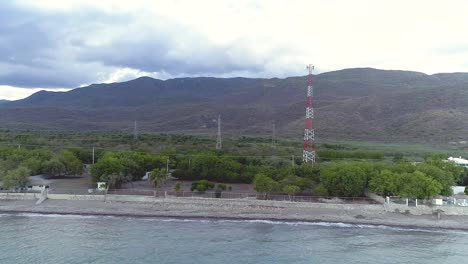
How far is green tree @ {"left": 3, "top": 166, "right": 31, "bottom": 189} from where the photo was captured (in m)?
49.5

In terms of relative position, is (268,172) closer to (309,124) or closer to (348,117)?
(309,124)

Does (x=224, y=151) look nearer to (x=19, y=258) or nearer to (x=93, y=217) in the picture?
(x=93, y=217)

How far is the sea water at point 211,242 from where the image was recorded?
32691mm

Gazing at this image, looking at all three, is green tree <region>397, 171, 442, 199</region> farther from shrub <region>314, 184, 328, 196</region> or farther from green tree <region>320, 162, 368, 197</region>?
→ shrub <region>314, 184, 328, 196</region>

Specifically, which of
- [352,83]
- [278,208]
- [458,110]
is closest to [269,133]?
[458,110]

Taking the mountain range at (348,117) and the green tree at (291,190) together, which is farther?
the mountain range at (348,117)

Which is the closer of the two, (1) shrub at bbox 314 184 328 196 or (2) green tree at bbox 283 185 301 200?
(2) green tree at bbox 283 185 301 200

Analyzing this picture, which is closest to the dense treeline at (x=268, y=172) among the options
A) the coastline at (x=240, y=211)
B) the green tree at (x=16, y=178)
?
the green tree at (x=16, y=178)

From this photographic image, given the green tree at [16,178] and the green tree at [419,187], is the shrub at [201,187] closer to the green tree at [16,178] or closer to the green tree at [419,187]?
the green tree at [16,178]

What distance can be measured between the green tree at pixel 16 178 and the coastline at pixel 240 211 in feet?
8.49

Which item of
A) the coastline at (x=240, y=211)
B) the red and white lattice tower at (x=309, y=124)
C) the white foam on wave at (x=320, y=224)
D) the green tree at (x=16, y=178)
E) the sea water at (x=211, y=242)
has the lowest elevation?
the sea water at (x=211, y=242)

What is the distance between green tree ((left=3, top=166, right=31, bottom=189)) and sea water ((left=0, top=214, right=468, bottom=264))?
7024mm

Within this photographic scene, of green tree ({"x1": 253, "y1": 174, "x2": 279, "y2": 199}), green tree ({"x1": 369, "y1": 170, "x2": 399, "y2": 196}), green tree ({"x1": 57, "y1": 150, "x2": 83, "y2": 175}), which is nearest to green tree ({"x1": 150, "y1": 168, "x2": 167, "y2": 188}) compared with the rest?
green tree ({"x1": 253, "y1": 174, "x2": 279, "y2": 199})

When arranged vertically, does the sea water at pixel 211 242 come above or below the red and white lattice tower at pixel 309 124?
below
